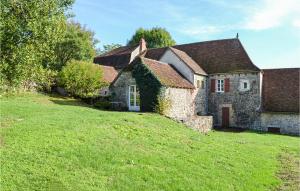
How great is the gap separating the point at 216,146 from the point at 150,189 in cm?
831

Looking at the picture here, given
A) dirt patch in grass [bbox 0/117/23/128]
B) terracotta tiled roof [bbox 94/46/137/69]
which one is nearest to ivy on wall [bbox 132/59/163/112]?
dirt patch in grass [bbox 0/117/23/128]

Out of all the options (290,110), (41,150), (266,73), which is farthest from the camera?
(266,73)

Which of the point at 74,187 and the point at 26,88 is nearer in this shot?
the point at 74,187

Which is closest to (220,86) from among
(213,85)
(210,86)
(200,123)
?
(213,85)

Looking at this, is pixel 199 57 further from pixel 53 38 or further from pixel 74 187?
pixel 74 187

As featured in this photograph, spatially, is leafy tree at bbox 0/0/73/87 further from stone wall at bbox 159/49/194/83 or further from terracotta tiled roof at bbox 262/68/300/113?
terracotta tiled roof at bbox 262/68/300/113

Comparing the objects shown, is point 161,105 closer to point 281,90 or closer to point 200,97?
point 200,97

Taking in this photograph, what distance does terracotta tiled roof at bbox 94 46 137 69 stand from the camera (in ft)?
160

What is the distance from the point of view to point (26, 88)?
32.3 metres

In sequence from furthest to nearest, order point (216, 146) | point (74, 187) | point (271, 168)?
1. point (216, 146)
2. point (271, 168)
3. point (74, 187)

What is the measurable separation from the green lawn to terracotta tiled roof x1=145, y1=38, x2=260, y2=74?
53.8 feet

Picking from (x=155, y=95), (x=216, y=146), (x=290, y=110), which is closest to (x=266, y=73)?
(x=290, y=110)

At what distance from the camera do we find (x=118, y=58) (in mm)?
50219

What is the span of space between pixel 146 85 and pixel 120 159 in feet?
47.2
